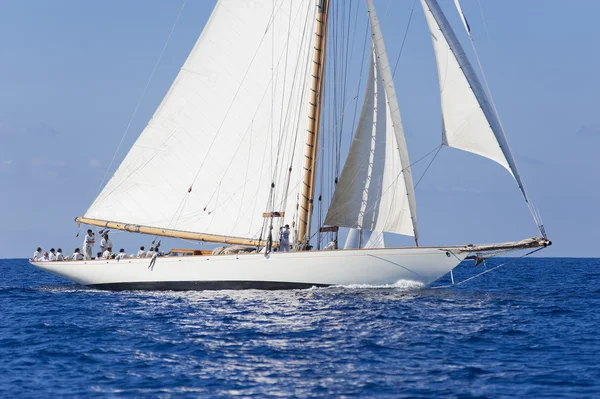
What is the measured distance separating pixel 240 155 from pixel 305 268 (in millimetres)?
7529

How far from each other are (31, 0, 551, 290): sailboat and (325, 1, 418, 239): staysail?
5 centimetres

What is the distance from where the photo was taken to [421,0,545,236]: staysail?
34.5 meters

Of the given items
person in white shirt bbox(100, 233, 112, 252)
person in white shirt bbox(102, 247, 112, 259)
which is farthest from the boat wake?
person in white shirt bbox(100, 233, 112, 252)

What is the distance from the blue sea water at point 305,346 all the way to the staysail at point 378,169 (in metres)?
3.17

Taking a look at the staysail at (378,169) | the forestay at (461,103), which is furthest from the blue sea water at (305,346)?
the forestay at (461,103)

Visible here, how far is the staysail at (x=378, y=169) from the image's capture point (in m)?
37.8

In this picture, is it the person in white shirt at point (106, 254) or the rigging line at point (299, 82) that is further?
the person in white shirt at point (106, 254)

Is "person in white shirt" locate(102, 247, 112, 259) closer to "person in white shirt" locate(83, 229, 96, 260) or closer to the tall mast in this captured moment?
"person in white shirt" locate(83, 229, 96, 260)

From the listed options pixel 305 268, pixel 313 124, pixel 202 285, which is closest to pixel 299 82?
pixel 313 124

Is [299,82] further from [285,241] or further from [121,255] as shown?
[121,255]

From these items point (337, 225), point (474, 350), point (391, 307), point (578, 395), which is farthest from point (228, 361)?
point (337, 225)

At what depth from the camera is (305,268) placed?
3722cm

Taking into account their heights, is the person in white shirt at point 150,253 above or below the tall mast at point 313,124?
below

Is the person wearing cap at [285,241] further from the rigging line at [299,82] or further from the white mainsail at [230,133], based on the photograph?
the rigging line at [299,82]
